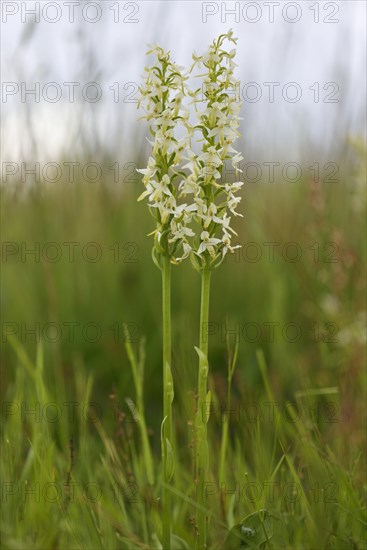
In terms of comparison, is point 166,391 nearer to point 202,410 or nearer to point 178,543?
point 202,410

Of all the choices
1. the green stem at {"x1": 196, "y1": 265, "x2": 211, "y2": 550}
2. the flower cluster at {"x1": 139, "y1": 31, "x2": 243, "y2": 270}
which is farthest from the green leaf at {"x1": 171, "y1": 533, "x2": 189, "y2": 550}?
the flower cluster at {"x1": 139, "y1": 31, "x2": 243, "y2": 270}

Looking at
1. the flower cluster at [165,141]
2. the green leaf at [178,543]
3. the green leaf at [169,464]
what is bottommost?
the green leaf at [178,543]

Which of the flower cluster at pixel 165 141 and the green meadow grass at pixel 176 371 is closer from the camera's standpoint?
the flower cluster at pixel 165 141

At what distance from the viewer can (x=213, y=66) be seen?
1.47 metres

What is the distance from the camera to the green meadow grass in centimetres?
177

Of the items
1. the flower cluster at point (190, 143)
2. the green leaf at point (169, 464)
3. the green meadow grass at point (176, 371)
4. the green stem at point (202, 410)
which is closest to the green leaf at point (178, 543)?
the green meadow grass at point (176, 371)

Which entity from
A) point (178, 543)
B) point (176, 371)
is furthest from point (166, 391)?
point (176, 371)

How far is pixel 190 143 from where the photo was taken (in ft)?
4.81

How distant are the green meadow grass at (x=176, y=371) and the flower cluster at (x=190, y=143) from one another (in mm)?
520

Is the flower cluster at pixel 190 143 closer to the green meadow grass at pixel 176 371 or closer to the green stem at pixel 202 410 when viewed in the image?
the green stem at pixel 202 410

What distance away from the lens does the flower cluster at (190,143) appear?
1.45 m

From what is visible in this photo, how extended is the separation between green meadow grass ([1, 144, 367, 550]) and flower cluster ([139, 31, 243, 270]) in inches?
20.5

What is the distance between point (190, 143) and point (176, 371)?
101 centimetres

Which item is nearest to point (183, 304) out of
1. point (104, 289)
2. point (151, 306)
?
point (151, 306)
